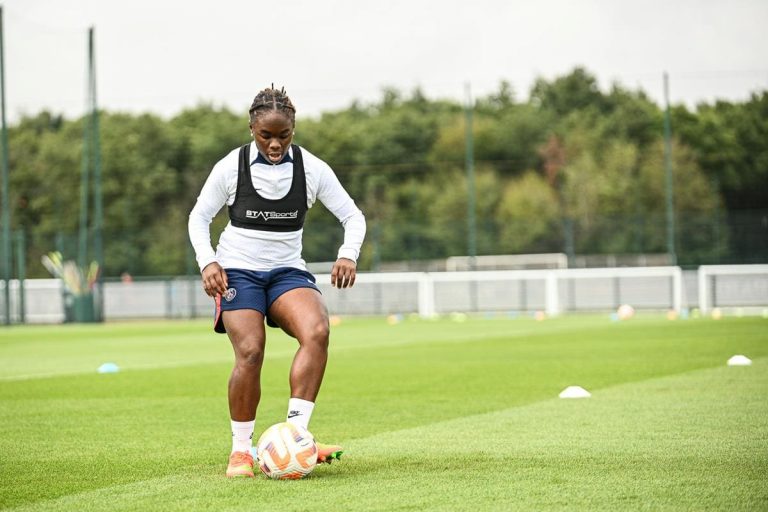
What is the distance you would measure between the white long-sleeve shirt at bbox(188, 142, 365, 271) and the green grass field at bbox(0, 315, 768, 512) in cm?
110

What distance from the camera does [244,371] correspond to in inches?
257

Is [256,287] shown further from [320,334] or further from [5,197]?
[5,197]

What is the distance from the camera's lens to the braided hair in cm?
655

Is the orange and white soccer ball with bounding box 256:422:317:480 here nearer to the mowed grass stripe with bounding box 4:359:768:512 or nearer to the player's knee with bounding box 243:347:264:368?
the mowed grass stripe with bounding box 4:359:768:512

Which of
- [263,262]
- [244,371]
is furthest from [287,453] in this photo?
[263,262]

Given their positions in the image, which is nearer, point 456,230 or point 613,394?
point 613,394

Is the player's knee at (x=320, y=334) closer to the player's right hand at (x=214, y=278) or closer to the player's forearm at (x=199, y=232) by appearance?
the player's right hand at (x=214, y=278)

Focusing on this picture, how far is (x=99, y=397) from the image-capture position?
11711mm

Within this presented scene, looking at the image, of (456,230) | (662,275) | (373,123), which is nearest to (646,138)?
(373,123)

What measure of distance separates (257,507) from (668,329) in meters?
18.1

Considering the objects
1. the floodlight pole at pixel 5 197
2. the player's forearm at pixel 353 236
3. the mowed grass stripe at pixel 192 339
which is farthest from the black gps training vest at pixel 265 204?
the floodlight pole at pixel 5 197

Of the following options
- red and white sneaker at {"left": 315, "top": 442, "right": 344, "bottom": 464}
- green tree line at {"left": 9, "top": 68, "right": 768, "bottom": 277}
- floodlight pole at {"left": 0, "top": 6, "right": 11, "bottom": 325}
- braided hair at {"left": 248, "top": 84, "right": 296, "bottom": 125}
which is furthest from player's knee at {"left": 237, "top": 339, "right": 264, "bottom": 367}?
green tree line at {"left": 9, "top": 68, "right": 768, "bottom": 277}

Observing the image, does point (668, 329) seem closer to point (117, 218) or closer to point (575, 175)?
point (575, 175)

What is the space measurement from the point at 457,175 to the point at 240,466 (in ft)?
180
